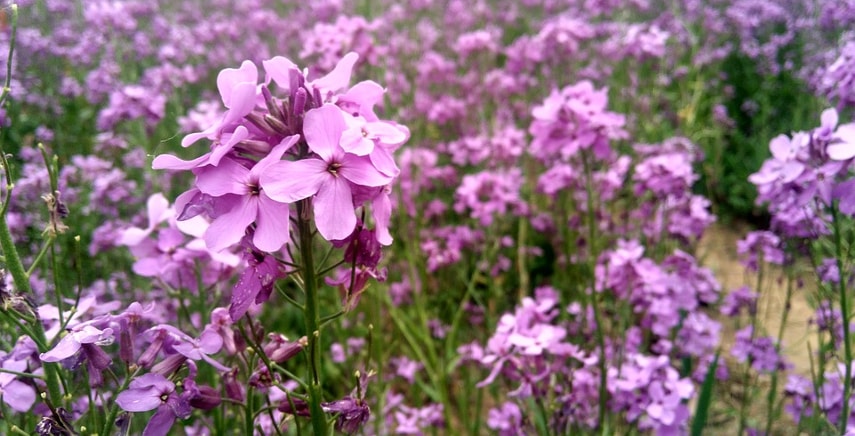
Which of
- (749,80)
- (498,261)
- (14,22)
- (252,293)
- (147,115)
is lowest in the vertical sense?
(498,261)

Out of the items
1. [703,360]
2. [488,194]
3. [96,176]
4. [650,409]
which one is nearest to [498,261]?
[488,194]

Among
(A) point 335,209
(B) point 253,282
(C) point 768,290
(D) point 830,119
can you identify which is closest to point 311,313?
(B) point 253,282

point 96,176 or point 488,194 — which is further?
point 96,176

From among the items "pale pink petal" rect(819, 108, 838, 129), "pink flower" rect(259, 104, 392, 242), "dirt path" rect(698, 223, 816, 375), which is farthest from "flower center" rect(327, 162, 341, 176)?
"dirt path" rect(698, 223, 816, 375)

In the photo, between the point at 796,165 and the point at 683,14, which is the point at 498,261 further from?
the point at 683,14

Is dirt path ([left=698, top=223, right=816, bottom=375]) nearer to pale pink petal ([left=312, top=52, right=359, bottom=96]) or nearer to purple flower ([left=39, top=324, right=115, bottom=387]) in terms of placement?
pale pink petal ([left=312, top=52, right=359, bottom=96])

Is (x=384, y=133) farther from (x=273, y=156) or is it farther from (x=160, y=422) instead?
(x=160, y=422)

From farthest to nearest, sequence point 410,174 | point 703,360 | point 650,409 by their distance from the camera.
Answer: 1. point 410,174
2. point 703,360
3. point 650,409
